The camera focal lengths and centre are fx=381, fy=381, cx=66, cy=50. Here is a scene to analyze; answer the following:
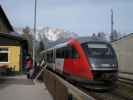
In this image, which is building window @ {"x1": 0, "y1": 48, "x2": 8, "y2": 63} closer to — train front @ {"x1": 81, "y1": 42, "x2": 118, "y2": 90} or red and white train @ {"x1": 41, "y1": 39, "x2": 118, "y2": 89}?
red and white train @ {"x1": 41, "y1": 39, "x2": 118, "y2": 89}

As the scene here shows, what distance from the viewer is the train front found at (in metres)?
18.5

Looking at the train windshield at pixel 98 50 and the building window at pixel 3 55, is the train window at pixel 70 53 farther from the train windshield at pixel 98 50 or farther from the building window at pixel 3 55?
the building window at pixel 3 55

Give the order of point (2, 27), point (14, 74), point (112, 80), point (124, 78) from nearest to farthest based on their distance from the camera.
Answer: point (112, 80)
point (124, 78)
point (14, 74)
point (2, 27)

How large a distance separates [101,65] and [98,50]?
124 centimetres

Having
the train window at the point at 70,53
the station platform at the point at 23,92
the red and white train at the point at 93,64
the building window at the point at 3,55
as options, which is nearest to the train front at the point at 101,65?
the red and white train at the point at 93,64

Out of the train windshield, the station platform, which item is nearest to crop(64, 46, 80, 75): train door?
the train windshield

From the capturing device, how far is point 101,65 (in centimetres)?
1878

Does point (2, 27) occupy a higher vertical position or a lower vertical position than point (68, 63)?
higher

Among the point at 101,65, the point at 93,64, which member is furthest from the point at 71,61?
the point at 101,65

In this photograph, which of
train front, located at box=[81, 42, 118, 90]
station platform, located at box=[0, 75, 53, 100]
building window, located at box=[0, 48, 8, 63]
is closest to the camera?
station platform, located at box=[0, 75, 53, 100]

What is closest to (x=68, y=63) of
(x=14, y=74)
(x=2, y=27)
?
(x=14, y=74)

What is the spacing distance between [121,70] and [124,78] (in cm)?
224

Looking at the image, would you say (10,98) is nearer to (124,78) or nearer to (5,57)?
(124,78)

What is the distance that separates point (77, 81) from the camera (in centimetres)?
2009
